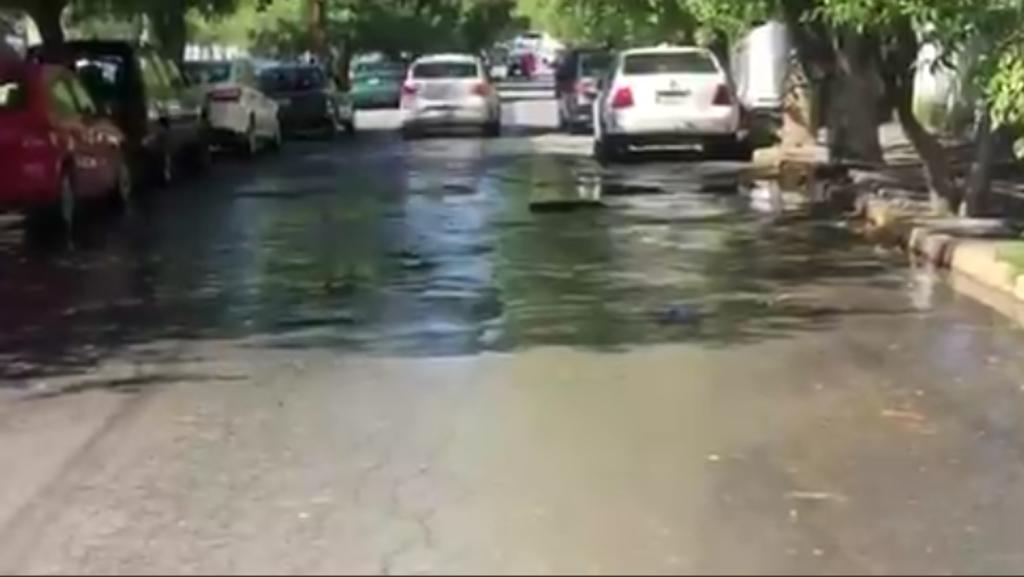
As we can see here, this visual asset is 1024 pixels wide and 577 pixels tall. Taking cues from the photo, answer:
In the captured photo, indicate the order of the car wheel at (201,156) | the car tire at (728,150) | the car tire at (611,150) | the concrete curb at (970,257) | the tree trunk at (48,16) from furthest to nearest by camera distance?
1. the tree trunk at (48,16)
2. the car tire at (611,150)
3. the car tire at (728,150)
4. the car wheel at (201,156)
5. the concrete curb at (970,257)

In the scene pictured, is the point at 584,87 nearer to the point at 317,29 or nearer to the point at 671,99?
the point at 671,99

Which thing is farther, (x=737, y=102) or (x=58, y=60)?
(x=737, y=102)

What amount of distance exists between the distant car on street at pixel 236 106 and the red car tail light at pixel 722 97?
A: 7370mm

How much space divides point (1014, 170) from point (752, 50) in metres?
20.0

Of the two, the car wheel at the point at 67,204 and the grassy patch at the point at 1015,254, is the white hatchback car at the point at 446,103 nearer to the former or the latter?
the car wheel at the point at 67,204

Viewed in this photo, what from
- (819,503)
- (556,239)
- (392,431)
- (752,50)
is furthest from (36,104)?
(752,50)

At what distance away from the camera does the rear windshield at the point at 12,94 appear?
20.6m

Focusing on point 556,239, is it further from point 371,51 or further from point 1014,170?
point 371,51

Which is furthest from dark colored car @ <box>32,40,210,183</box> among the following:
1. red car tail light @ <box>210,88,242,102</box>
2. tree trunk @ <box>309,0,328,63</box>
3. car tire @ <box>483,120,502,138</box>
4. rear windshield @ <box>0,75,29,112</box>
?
tree trunk @ <box>309,0,328,63</box>

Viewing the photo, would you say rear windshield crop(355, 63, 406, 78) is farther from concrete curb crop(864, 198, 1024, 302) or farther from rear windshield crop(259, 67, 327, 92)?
concrete curb crop(864, 198, 1024, 302)

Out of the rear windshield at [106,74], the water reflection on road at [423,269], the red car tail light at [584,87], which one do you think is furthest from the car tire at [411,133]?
the rear windshield at [106,74]

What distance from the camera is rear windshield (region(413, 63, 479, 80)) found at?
41969mm

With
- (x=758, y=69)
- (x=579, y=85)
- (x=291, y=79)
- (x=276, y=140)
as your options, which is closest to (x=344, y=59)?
(x=758, y=69)

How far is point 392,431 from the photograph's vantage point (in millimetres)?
10648
